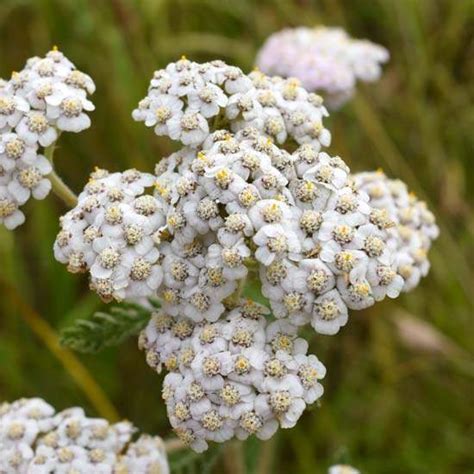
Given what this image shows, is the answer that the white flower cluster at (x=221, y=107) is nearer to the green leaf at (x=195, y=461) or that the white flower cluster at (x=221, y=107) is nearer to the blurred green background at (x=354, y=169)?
the green leaf at (x=195, y=461)

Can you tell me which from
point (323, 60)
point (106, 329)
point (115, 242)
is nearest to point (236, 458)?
point (106, 329)

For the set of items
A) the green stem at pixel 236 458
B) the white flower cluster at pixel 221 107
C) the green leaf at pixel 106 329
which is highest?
the white flower cluster at pixel 221 107

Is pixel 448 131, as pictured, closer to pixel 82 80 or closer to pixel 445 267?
pixel 445 267

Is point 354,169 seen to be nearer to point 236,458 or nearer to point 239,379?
point 236,458

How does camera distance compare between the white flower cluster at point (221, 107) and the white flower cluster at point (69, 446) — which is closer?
the white flower cluster at point (221, 107)

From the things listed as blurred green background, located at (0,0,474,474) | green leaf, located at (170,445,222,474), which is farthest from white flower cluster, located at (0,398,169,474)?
blurred green background, located at (0,0,474,474)

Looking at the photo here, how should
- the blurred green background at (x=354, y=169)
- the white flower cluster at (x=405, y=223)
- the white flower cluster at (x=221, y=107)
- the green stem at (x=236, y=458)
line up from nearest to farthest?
the white flower cluster at (x=221, y=107) < the white flower cluster at (x=405, y=223) < the green stem at (x=236, y=458) < the blurred green background at (x=354, y=169)

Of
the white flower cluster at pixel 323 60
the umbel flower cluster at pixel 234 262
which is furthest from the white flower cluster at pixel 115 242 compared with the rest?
the white flower cluster at pixel 323 60

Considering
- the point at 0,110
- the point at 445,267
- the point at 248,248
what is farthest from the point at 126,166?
the point at 248,248
